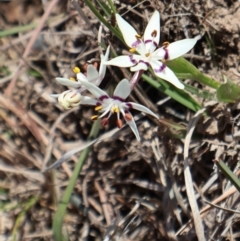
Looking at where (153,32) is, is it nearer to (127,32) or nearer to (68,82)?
(127,32)

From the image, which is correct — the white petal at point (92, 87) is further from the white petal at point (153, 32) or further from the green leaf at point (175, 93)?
the green leaf at point (175, 93)

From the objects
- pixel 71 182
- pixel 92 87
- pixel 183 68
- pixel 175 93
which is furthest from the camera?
pixel 71 182

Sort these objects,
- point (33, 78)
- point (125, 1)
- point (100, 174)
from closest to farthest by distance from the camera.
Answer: point (125, 1) → point (100, 174) → point (33, 78)

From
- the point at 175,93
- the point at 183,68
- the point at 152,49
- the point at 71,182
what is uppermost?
the point at 152,49

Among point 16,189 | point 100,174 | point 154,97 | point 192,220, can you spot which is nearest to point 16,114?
point 16,189

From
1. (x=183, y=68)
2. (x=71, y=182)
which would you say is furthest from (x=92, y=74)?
(x=71, y=182)

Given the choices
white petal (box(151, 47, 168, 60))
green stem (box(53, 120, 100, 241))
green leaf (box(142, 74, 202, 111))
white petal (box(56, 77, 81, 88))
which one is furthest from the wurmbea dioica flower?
green stem (box(53, 120, 100, 241))

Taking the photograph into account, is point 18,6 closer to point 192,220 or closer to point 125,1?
point 125,1
